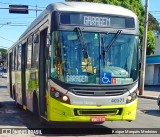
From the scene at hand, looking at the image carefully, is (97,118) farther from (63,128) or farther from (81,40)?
(81,40)

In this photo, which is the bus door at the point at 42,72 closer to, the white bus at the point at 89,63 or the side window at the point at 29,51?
the white bus at the point at 89,63

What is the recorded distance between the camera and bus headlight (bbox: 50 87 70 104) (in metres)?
9.73

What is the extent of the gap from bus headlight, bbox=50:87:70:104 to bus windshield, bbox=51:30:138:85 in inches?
13.1

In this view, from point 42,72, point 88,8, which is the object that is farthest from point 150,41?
point 88,8

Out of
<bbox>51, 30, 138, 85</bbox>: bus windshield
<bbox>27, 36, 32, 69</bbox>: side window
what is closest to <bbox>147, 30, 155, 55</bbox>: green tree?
<bbox>27, 36, 32, 69</bbox>: side window

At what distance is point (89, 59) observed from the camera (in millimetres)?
9984

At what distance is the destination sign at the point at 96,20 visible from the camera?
10.2m

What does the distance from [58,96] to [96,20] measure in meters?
2.33

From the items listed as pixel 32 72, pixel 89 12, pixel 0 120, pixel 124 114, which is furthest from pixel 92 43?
pixel 0 120

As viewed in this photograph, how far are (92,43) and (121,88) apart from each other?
4.64 ft

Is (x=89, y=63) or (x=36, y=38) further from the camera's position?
(x=36, y=38)

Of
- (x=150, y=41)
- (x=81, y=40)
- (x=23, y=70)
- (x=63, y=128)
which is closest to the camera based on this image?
(x=81, y=40)

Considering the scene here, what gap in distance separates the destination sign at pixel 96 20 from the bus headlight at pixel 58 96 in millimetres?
1783

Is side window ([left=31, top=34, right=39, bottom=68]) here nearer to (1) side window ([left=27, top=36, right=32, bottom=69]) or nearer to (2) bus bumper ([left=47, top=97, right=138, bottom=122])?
(1) side window ([left=27, top=36, right=32, bottom=69])
